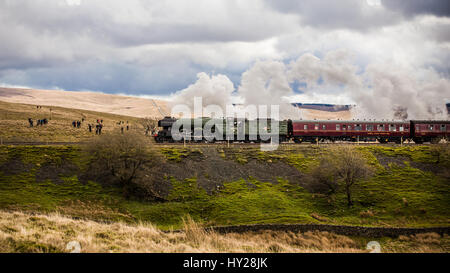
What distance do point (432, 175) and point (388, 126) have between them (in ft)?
51.0

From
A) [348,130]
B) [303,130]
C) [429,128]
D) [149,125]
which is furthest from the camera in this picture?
[149,125]

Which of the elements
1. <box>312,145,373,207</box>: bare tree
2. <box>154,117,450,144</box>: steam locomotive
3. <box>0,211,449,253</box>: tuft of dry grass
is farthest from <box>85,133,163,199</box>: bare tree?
<box>312,145,373,207</box>: bare tree

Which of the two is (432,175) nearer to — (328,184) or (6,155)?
(328,184)

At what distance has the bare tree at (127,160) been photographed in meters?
36.1

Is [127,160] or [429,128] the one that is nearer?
[127,160]

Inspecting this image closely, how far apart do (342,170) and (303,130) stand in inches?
737

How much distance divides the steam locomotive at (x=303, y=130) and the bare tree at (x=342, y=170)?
1526 cm

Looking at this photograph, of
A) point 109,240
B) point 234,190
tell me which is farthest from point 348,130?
point 109,240

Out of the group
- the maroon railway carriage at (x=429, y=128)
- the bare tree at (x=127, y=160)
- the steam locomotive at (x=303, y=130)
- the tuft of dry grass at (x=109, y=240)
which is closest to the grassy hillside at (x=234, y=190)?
the bare tree at (x=127, y=160)

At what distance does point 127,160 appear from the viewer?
36.4 m

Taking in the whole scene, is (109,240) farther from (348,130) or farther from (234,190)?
(348,130)

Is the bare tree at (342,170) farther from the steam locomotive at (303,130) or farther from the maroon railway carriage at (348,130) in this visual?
the maroon railway carriage at (348,130)

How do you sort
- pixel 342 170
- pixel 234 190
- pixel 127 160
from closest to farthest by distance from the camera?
pixel 127 160
pixel 342 170
pixel 234 190

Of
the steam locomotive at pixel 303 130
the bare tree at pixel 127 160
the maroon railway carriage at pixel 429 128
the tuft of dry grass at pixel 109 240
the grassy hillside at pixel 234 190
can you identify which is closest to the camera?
the tuft of dry grass at pixel 109 240
